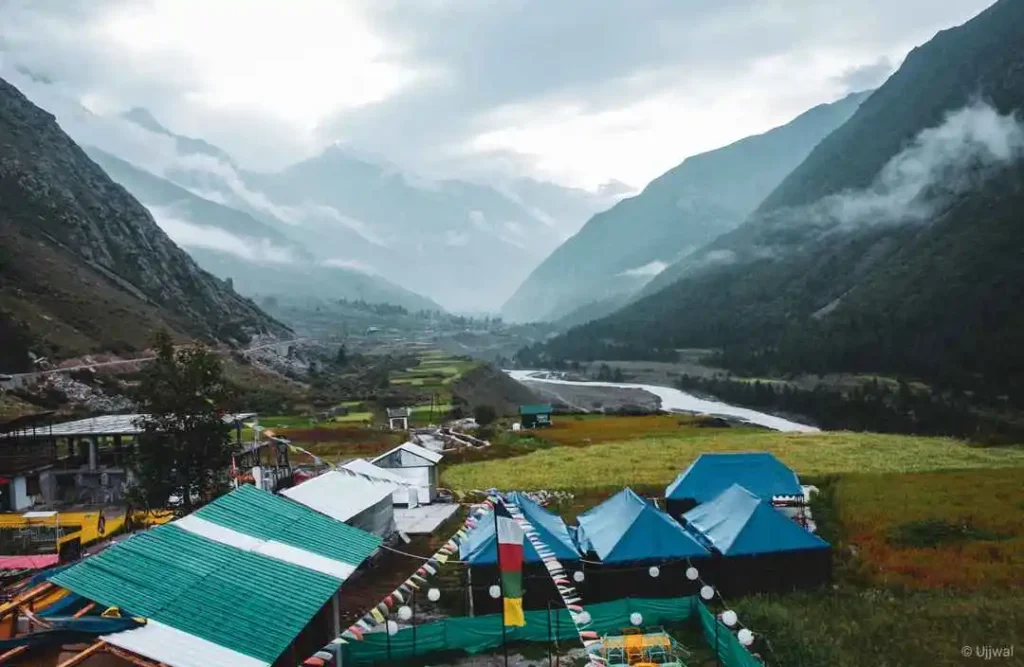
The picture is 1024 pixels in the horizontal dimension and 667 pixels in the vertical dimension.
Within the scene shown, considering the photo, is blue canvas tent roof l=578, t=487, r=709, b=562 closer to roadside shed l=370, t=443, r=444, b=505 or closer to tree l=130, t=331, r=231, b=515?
tree l=130, t=331, r=231, b=515

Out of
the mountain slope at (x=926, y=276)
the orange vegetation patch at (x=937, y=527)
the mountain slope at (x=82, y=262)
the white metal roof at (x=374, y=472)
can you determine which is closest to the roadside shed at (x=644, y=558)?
the orange vegetation patch at (x=937, y=527)

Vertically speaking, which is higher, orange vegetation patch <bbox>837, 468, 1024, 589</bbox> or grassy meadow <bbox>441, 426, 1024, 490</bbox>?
orange vegetation patch <bbox>837, 468, 1024, 589</bbox>

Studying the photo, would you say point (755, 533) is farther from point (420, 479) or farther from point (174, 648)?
point (420, 479)

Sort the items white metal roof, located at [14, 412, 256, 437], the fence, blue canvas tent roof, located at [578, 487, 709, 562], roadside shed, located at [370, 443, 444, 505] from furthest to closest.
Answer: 1. roadside shed, located at [370, 443, 444, 505]
2. white metal roof, located at [14, 412, 256, 437]
3. blue canvas tent roof, located at [578, 487, 709, 562]
4. the fence

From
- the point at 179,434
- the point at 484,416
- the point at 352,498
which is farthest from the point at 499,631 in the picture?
the point at 484,416

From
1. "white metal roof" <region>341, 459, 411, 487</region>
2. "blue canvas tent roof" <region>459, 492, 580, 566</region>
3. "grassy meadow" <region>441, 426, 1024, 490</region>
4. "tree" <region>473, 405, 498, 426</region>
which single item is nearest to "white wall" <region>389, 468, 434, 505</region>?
"white metal roof" <region>341, 459, 411, 487</region>

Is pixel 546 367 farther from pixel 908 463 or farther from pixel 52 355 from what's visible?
pixel 908 463

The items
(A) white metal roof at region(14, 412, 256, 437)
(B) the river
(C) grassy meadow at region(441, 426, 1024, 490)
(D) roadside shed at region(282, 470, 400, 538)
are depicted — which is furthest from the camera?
(B) the river

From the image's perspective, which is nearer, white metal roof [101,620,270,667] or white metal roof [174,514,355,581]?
white metal roof [101,620,270,667]
